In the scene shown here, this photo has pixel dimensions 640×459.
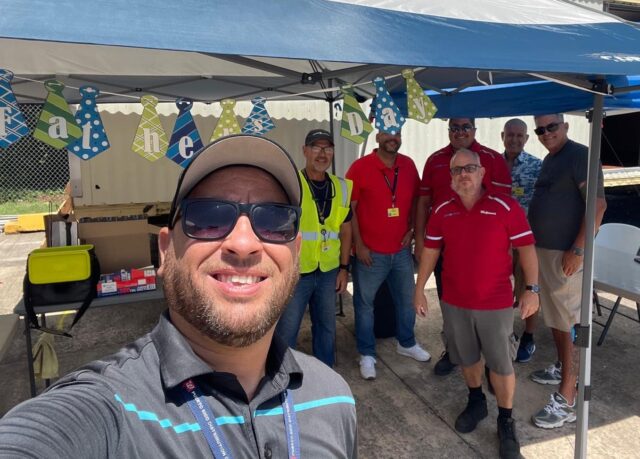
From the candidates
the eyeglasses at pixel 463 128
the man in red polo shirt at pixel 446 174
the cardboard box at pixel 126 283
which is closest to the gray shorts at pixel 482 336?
the man in red polo shirt at pixel 446 174

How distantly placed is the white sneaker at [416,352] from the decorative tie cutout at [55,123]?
2758 millimetres

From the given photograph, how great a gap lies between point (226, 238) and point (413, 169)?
2.61 meters

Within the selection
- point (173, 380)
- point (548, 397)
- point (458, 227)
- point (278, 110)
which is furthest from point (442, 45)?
point (278, 110)

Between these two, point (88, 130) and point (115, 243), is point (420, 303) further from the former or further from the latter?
point (115, 243)

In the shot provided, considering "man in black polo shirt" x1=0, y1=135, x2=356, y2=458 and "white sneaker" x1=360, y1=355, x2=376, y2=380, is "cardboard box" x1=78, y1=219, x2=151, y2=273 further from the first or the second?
"man in black polo shirt" x1=0, y1=135, x2=356, y2=458

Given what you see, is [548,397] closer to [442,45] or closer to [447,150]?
[447,150]

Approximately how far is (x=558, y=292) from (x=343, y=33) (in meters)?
2.25

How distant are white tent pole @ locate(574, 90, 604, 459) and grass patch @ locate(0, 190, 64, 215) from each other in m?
10.9

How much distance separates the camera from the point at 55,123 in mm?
1995

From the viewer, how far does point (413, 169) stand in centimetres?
330

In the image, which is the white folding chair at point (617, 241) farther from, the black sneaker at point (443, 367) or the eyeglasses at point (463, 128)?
the eyeglasses at point (463, 128)

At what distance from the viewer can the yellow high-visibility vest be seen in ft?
9.41

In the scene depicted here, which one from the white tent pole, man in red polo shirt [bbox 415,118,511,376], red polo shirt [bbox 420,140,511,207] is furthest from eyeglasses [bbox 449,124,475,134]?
the white tent pole

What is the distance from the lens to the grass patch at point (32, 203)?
34.3 ft
